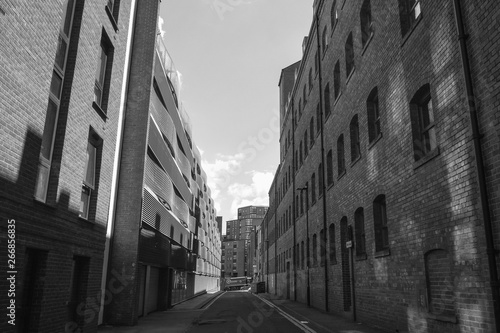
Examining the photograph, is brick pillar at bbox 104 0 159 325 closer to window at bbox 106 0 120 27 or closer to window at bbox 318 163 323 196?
window at bbox 106 0 120 27

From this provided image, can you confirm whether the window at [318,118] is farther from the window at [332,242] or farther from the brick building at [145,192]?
the brick building at [145,192]

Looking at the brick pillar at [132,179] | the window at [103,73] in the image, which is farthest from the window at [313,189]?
the window at [103,73]

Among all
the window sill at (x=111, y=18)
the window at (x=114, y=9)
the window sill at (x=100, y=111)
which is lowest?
the window sill at (x=100, y=111)

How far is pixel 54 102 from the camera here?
9109 mm

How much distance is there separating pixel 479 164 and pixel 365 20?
9387mm

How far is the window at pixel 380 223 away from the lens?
12.8 m

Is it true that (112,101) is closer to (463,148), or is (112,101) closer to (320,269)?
(463,148)

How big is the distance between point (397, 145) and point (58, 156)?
8.35 meters

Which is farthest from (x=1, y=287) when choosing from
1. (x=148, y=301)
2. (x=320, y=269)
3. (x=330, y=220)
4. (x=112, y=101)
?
(x=320, y=269)

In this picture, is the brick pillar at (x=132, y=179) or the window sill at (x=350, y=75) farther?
the window sill at (x=350, y=75)

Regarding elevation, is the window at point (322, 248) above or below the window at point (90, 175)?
below

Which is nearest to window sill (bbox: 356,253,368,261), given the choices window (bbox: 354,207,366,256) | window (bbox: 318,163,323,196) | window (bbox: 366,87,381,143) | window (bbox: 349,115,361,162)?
window (bbox: 354,207,366,256)

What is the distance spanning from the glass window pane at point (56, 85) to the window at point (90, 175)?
2.00 m

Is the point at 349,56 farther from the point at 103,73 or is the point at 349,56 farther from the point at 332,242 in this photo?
the point at 103,73
